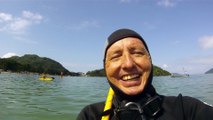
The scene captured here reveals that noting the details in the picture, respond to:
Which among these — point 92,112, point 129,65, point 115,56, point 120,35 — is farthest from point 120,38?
point 92,112

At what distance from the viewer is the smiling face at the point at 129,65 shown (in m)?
2.55

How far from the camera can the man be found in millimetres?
2462

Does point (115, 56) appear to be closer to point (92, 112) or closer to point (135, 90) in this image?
point (135, 90)

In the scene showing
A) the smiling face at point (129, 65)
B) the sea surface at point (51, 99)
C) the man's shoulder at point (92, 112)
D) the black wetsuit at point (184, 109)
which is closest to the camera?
the black wetsuit at point (184, 109)

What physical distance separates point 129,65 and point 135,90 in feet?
0.78

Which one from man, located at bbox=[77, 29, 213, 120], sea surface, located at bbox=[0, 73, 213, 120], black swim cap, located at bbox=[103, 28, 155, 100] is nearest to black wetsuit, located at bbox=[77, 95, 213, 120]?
man, located at bbox=[77, 29, 213, 120]

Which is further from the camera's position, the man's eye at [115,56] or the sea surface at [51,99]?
the sea surface at [51,99]

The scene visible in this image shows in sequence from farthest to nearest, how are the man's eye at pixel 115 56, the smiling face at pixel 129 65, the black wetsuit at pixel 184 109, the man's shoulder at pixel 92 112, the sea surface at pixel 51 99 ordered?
the sea surface at pixel 51 99 → the man's shoulder at pixel 92 112 → the man's eye at pixel 115 56 → the smiling face at pixel 129 65 → the black wetsuit at pixel 184 109

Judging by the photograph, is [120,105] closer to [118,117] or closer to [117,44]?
[118,117]

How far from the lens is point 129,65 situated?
2.54 metres

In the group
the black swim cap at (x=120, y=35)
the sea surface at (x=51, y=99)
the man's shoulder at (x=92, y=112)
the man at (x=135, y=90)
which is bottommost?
the sea surface at (x=51, y=99)

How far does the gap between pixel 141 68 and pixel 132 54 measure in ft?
0.53

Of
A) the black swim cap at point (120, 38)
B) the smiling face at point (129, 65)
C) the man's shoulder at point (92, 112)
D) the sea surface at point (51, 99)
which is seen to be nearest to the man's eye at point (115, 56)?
the smiling face at point (129, 65)

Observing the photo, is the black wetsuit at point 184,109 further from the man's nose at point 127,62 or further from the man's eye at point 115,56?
the man's eye at point 115,56
